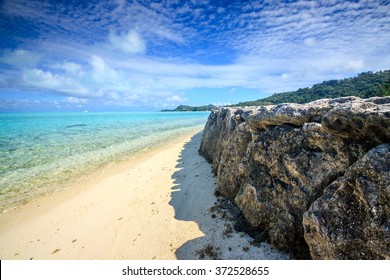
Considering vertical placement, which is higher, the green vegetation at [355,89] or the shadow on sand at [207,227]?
the green vegetation at [355,89]

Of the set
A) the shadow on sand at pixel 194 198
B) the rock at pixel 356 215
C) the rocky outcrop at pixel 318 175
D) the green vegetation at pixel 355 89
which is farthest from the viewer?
the green vegetation at pixel 355 89

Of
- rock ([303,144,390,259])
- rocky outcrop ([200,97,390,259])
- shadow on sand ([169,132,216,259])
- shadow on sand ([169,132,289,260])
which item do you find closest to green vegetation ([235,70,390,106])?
shadow on sand ([169,132,216,259])

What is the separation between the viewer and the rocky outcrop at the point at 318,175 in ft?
11.8

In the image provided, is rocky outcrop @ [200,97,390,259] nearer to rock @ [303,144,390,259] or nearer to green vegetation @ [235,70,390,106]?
rock @ [303,144,390,259]

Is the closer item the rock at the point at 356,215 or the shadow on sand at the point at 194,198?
the rock at the point at 356,215

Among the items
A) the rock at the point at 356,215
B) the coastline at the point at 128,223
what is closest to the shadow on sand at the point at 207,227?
the coastline at the point at 128,223

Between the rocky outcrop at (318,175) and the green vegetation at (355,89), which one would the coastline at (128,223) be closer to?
the rocky outcrop at (318,175)

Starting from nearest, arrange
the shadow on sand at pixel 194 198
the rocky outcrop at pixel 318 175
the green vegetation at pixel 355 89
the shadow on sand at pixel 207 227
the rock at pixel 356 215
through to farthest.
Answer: the rock at pixel 356 215, the rocky outcrop at pixel 318 175, the shadow on sand at pixel 207 227, the shadow on sand at pixel 194 198, the green vegetation at pixel 355 89

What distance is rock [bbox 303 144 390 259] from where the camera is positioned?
3410 millimetres

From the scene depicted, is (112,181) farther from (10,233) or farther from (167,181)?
(10,233)

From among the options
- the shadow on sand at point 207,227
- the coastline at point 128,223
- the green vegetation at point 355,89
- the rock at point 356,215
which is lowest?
the coastline at point 128,223

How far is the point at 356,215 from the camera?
3.72 metres

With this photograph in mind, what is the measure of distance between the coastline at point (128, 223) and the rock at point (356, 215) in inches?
62.6

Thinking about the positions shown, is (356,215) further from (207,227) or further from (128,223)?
(128,223)
